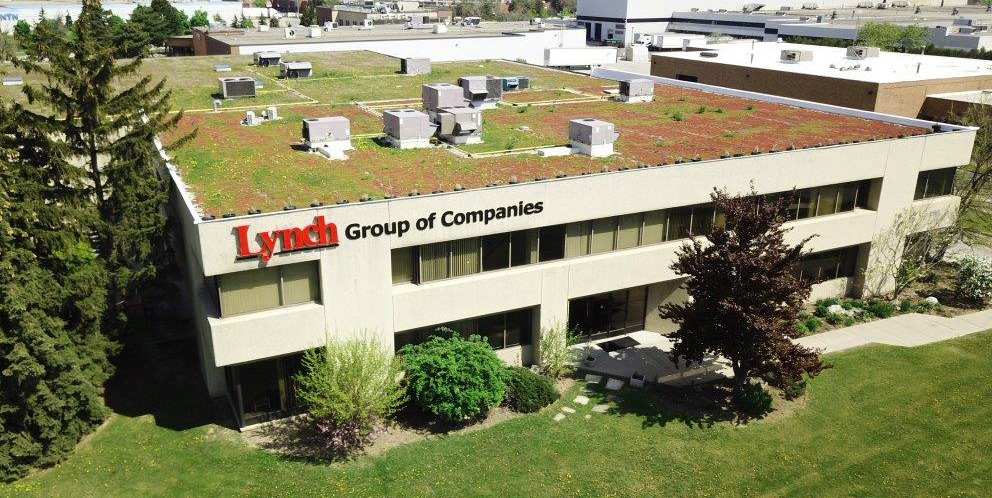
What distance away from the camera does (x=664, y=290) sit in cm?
3278

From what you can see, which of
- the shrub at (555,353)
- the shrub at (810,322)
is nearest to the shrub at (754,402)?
the shrub at (555,353)

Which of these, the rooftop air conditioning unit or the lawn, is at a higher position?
the rooftop air conditioning unit

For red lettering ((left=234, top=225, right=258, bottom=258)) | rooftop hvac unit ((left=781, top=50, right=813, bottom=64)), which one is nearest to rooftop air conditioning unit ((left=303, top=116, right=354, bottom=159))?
red lettering ((left=234, top=225, right=258, bottom=258))

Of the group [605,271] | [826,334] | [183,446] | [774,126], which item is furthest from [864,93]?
[183,446]

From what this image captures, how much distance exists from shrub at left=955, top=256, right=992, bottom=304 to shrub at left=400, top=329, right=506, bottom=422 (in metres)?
25.0

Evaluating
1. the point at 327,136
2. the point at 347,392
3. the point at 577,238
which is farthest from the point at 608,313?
the point at 327,136

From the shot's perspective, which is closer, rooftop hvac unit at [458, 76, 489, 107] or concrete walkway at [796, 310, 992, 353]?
concrete walkway at [796, 310, 992, 353]

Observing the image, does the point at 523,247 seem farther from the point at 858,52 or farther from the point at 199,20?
the point at 199,20

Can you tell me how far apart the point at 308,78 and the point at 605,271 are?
102 feet

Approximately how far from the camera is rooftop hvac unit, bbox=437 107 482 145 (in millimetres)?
34156

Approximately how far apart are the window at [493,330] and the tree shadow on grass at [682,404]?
445cm

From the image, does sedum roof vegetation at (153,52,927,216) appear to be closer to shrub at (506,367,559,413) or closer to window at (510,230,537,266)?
window at (510,230,537,266)

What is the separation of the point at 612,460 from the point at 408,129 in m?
16.8

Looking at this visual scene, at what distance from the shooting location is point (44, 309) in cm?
2372
